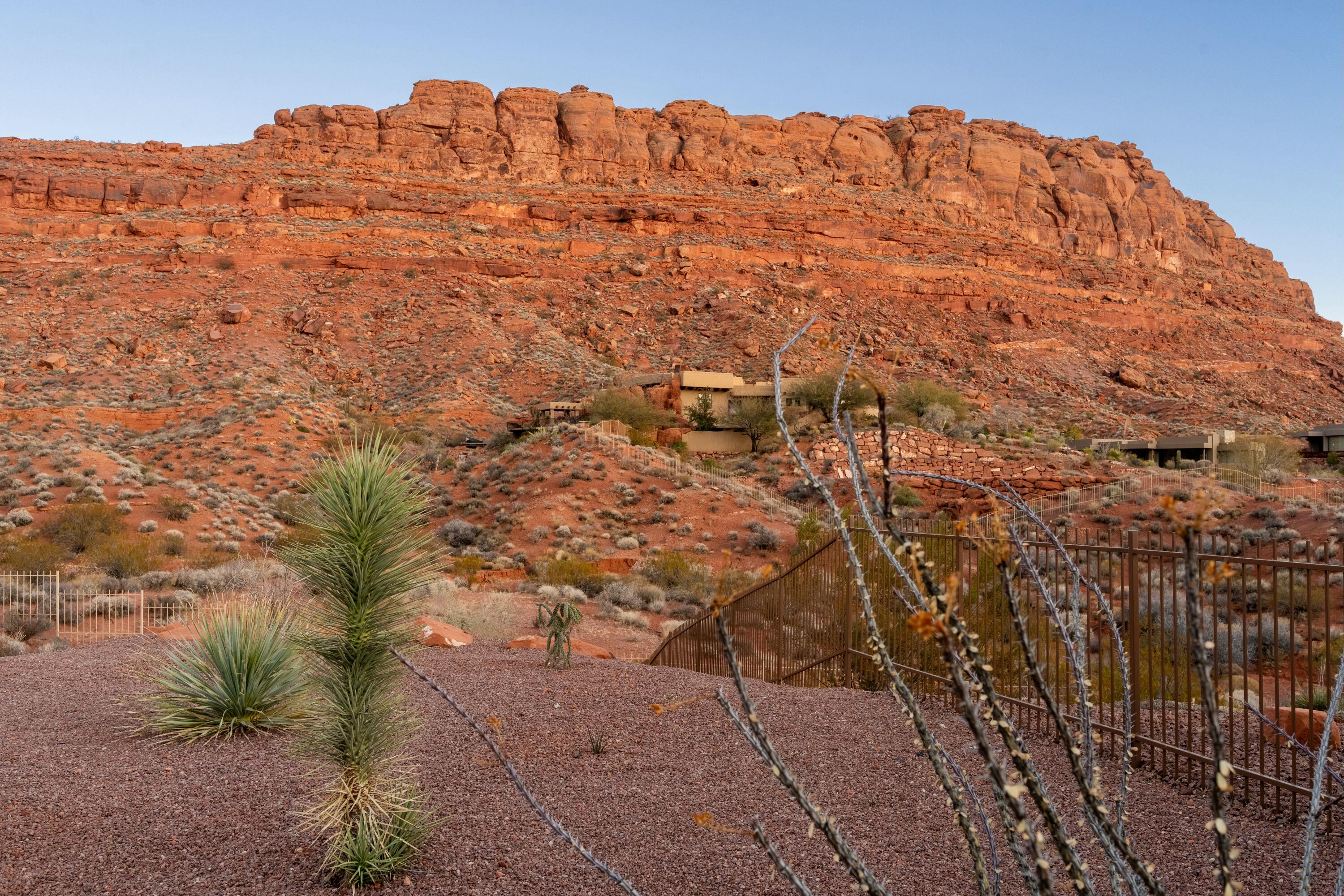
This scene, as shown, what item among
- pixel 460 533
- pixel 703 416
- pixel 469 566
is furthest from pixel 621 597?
pixel 703 416

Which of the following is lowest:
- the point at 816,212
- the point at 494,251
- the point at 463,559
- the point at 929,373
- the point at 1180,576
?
the point at 463,559

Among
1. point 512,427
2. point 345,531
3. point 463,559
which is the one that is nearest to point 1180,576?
point 345,531

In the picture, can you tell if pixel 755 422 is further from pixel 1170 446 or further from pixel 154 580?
pixel 154 580

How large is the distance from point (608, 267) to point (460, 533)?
45144mm

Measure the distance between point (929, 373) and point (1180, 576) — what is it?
52.0m

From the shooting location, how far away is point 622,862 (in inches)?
189

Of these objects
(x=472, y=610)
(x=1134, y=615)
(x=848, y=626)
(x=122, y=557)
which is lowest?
(x=472, y=610)

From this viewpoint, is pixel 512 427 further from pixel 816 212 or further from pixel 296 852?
pixel 816 212

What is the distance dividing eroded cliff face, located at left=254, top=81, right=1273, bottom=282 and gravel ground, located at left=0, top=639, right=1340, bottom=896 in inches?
3272

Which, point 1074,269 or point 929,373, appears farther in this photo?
point 1074,269

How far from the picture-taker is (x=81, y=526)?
26.5m

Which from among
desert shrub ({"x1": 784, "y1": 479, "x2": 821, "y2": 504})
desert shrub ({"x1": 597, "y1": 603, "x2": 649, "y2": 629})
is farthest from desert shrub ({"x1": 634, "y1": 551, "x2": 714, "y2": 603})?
desert shrub ({"x1": 784, "y1": 479, "x2": 821, "y2": 504})

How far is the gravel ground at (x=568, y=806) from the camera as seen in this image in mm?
4680

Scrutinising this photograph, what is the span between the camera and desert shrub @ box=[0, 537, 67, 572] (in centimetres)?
2272
